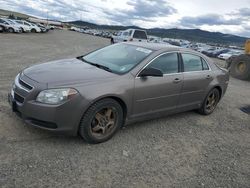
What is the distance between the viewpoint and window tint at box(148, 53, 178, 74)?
4.95 metres

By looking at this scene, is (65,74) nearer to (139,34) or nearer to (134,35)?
(134,35)

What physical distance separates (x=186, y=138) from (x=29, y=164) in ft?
9.01

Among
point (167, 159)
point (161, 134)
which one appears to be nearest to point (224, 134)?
point (161, 134)

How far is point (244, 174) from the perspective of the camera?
4055 millimetres

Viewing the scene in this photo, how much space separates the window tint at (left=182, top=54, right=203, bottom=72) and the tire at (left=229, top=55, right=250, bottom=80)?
8556 millimetres

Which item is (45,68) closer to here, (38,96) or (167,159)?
(38,96)

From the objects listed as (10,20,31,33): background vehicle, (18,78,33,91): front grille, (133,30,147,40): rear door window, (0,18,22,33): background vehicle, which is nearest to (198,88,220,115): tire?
(18,78,33,91): front grille

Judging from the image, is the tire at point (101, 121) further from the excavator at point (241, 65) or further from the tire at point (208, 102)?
the excavator at point (241, 65)

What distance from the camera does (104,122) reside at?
4281mm

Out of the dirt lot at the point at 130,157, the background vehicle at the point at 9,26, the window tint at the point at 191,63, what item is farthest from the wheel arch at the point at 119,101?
the background vehicle at the point at 9,26

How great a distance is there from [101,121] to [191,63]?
2.51m

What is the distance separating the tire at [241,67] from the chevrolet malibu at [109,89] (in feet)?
27.5

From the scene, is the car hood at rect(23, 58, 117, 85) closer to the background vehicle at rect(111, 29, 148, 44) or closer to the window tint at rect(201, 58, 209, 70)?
the window tint at rect(201, 58, 209, 70)

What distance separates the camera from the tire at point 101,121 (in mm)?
4012
